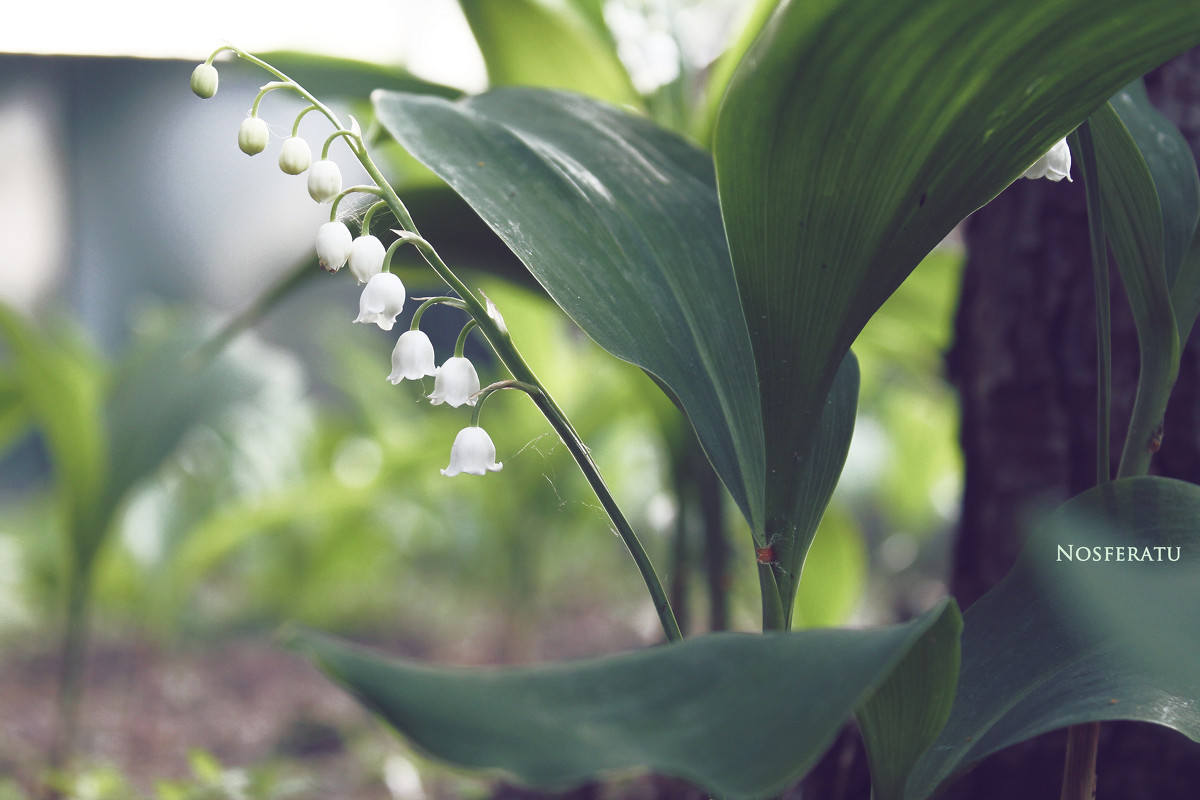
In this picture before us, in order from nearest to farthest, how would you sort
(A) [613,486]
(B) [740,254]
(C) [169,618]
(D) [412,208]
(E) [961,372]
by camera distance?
(B) [740,254] → (D) [412,208] → (E) [961,372] → (C) [169,618] → (A) [613,486]

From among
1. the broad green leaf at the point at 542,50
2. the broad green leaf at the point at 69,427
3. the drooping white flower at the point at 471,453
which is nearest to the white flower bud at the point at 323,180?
the drooping white flower at the point at 471,453

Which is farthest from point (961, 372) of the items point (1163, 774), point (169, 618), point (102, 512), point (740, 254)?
point (169, 618)

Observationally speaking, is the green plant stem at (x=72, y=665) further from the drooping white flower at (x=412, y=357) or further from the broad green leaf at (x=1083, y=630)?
the broad green leaf at (x=1083, y=630)

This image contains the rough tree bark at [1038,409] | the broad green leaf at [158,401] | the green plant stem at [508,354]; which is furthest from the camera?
the broad green leaf at [158,401]

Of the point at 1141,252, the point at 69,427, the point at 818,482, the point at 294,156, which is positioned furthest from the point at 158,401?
the point at 1141,252

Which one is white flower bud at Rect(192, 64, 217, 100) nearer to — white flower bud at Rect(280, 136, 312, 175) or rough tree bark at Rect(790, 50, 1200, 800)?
white flower bud at Rect(280, 136, 312, 175)

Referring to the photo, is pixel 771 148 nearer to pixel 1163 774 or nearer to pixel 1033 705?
pixel 1033 705

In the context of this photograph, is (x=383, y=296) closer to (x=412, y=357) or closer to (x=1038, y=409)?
(x=412, y=357)
